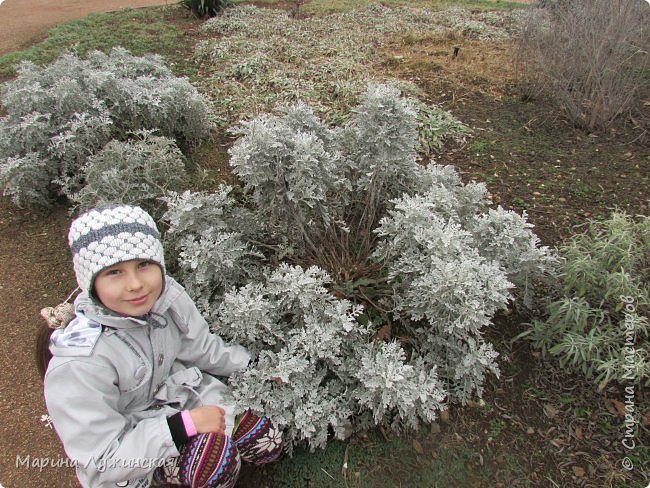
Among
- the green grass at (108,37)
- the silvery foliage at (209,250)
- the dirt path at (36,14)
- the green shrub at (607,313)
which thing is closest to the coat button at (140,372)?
the silvery foliage at (209,250)

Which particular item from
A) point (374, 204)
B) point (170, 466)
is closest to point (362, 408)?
point (170, 466)

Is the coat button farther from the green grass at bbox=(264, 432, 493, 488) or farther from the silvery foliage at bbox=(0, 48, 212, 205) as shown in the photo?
the silvery foliage at bbox=(0, 48, 212, 205)

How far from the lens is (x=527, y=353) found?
2.61m

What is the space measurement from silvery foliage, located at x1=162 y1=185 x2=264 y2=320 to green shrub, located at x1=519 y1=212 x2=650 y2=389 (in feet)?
5.44

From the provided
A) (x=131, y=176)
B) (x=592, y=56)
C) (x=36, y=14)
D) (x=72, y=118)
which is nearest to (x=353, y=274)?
(x=131, y=176)

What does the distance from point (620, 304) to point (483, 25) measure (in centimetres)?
644

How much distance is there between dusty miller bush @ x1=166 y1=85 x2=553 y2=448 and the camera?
7.06 feet

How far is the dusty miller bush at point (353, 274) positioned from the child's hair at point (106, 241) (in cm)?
70

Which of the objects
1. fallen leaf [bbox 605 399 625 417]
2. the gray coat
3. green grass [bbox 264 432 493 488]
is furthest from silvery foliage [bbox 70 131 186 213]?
fallen leaf [bbox 605 399 625 417]

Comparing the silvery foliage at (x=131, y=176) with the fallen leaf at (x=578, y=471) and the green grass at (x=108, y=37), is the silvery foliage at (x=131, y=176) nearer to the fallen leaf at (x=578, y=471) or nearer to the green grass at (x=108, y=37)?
the fallen leaf at (x=578, y=471)

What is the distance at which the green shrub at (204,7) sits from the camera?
8016 mm

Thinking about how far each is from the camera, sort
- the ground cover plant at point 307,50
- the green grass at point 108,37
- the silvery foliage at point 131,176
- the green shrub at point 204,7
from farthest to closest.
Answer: the green shrub at point 204,7 < the green grass at point 108,37 < the ground cover plant at point 307,50 < the silvery foliage at point 131,176

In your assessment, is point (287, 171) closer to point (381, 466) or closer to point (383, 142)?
point (383, 142)

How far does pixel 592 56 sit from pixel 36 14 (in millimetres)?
9945
